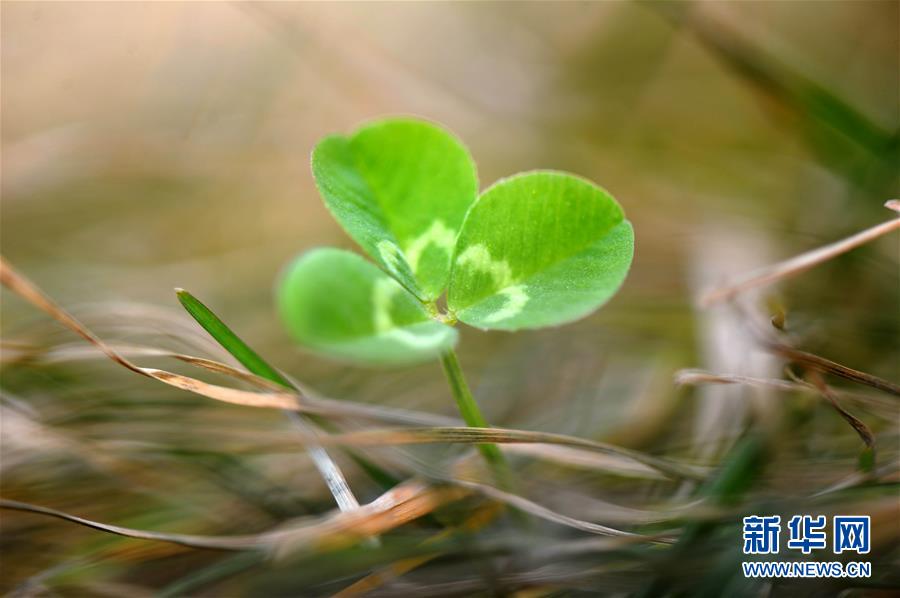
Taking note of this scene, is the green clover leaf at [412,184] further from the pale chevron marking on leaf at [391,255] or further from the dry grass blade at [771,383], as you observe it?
the dry grass blade at [771,383]

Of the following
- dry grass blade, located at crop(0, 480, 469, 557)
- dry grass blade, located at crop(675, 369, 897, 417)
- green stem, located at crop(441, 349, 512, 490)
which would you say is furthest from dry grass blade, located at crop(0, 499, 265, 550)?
dry grass blade, located at crop(675, 369, 897, 417)

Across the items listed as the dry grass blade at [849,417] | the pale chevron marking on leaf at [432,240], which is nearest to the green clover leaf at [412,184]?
the pale chevron marking on leaf at [432,240]

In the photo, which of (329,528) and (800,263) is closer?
(329,528)

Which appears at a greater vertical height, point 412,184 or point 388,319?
point 412,184

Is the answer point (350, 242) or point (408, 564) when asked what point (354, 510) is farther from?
point (350, 242)

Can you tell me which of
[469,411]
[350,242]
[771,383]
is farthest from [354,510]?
[350,242]

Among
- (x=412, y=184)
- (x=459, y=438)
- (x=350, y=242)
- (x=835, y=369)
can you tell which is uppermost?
(x=350, y=242)
